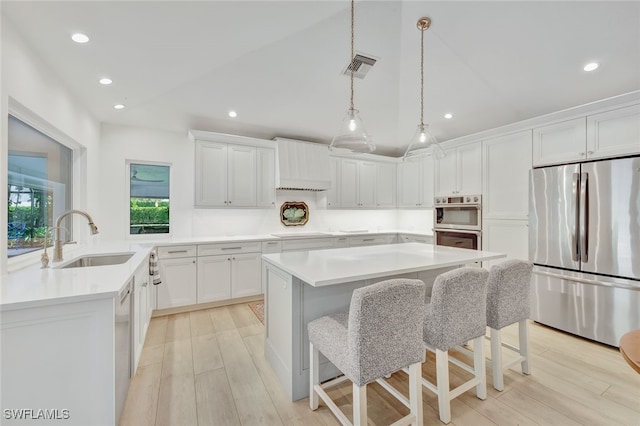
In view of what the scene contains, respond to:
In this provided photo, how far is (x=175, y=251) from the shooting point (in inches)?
137

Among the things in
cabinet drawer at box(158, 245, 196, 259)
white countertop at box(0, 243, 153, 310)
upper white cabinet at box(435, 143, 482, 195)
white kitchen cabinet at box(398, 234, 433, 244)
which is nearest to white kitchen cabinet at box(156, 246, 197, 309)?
cabinet drawer at box(158, 245, 196, 259)

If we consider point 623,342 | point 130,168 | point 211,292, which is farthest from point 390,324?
point 130,168

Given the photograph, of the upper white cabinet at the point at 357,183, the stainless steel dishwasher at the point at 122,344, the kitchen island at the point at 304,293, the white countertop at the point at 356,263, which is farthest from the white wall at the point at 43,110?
the upper white cabinet at the point at 357,183

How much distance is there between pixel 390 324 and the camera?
56.3 inches

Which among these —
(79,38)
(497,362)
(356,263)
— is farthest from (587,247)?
(79,38)

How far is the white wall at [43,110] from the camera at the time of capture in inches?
66.2

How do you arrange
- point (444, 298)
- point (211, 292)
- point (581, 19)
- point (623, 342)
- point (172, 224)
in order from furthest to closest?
1. point (172, 224)
2. point (211, 292)
3. point (581, 19)
4. point (444, 298)
5. point (623, 342)

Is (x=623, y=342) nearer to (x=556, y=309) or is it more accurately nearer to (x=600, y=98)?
(x=556, y=309)

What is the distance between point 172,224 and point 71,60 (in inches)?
92.6

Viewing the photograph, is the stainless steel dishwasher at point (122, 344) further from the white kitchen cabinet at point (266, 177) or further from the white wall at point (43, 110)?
the white kitchen cabinet at point (266, 177)

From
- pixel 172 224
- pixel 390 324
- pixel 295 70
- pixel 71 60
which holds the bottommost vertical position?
pixel 390 324

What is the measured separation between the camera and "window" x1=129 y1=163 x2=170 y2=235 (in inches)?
152

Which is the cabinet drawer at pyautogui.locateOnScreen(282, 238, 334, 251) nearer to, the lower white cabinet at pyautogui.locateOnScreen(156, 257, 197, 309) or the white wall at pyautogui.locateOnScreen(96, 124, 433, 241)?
the white wall at pyautogui.locateOnScreen(96, 124, 433, 241)

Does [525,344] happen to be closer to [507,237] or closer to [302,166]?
[507,237]
